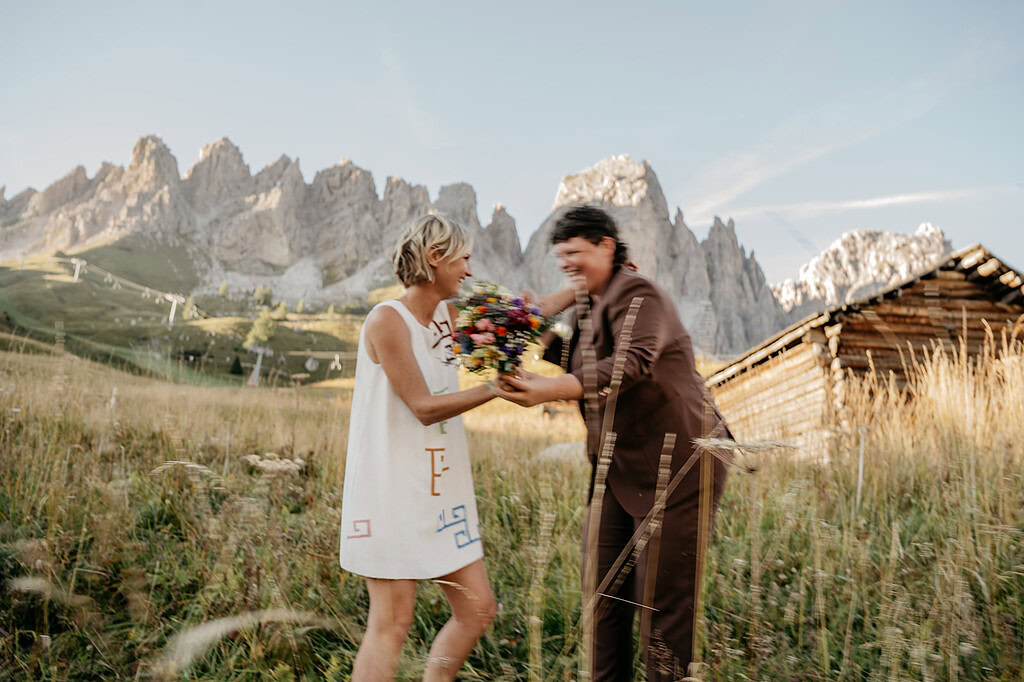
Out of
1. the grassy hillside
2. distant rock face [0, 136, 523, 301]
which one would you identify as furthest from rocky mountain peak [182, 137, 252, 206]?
the grassy hillside

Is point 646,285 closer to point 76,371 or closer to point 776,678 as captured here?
point 776,678

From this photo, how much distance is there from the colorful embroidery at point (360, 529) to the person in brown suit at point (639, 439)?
676 mm

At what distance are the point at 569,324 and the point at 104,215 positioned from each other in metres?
201

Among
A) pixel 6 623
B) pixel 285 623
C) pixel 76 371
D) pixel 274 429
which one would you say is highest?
pixel 76 371

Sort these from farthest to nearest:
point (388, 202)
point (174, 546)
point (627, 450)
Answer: point (388, 202) → point (174, 546) → point (627, 450)

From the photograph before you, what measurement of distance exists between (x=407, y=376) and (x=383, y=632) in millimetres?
855

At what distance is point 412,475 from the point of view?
1.92 metres

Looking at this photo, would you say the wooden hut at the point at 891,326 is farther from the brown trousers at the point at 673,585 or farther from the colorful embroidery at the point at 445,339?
the colorful embroidery at the point at 445,339

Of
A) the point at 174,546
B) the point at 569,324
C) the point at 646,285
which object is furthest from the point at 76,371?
the point at 646,285

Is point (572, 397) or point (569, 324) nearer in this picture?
point (572, 397)

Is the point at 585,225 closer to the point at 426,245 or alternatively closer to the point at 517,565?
the point at 426,245

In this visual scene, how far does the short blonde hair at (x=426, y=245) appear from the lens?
79.9 inches

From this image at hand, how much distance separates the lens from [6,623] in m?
2.90

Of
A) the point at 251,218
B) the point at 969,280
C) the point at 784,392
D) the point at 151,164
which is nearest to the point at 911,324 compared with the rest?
the point at 969,280
